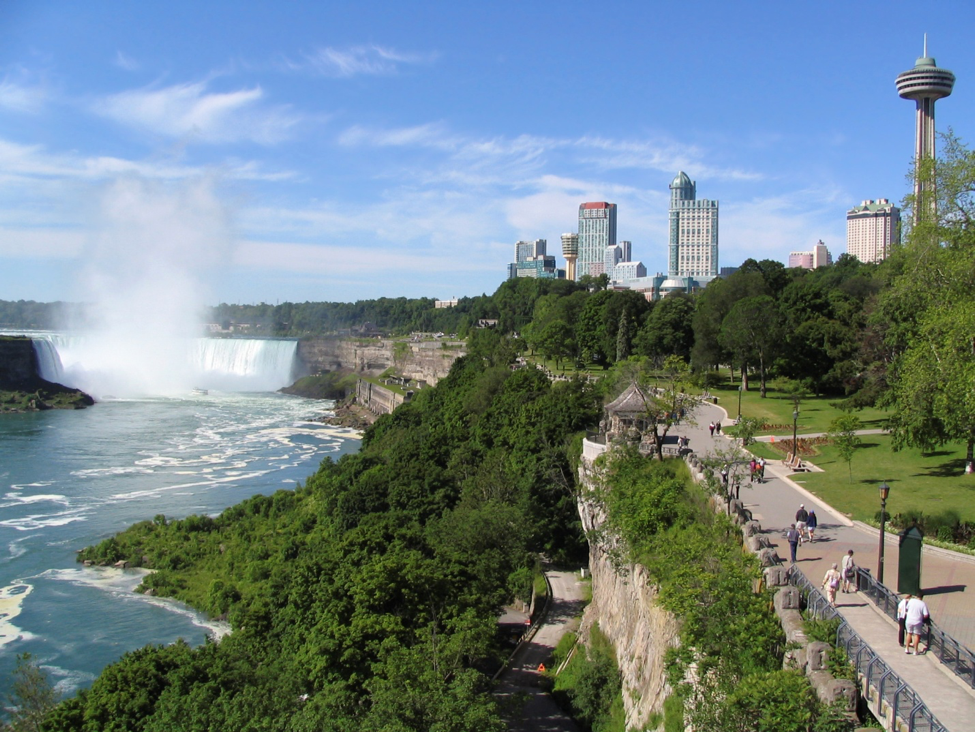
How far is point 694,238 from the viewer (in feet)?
640

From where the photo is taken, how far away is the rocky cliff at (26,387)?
2601 inches

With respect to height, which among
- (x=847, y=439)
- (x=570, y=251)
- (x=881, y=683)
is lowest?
(x=881, y=683)

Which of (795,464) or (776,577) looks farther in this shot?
(795,464)

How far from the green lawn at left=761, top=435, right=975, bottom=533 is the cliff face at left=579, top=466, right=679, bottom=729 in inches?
181

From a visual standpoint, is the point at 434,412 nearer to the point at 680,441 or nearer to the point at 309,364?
the point at 680,441

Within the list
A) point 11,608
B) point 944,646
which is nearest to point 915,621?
point 944,646

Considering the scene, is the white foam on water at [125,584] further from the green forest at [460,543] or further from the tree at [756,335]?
the tree at [756,335]

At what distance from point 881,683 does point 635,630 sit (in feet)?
23.1

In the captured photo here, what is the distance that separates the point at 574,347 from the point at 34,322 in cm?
13539

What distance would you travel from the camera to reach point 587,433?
23.5 m

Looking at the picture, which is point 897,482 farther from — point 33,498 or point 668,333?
point 33,498

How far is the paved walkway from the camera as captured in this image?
7.19 meters

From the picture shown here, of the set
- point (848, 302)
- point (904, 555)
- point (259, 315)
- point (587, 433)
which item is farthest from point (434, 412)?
point (259, 315)

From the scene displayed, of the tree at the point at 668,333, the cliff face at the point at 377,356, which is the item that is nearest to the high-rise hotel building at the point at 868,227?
the cliff face at the point at 377,356
